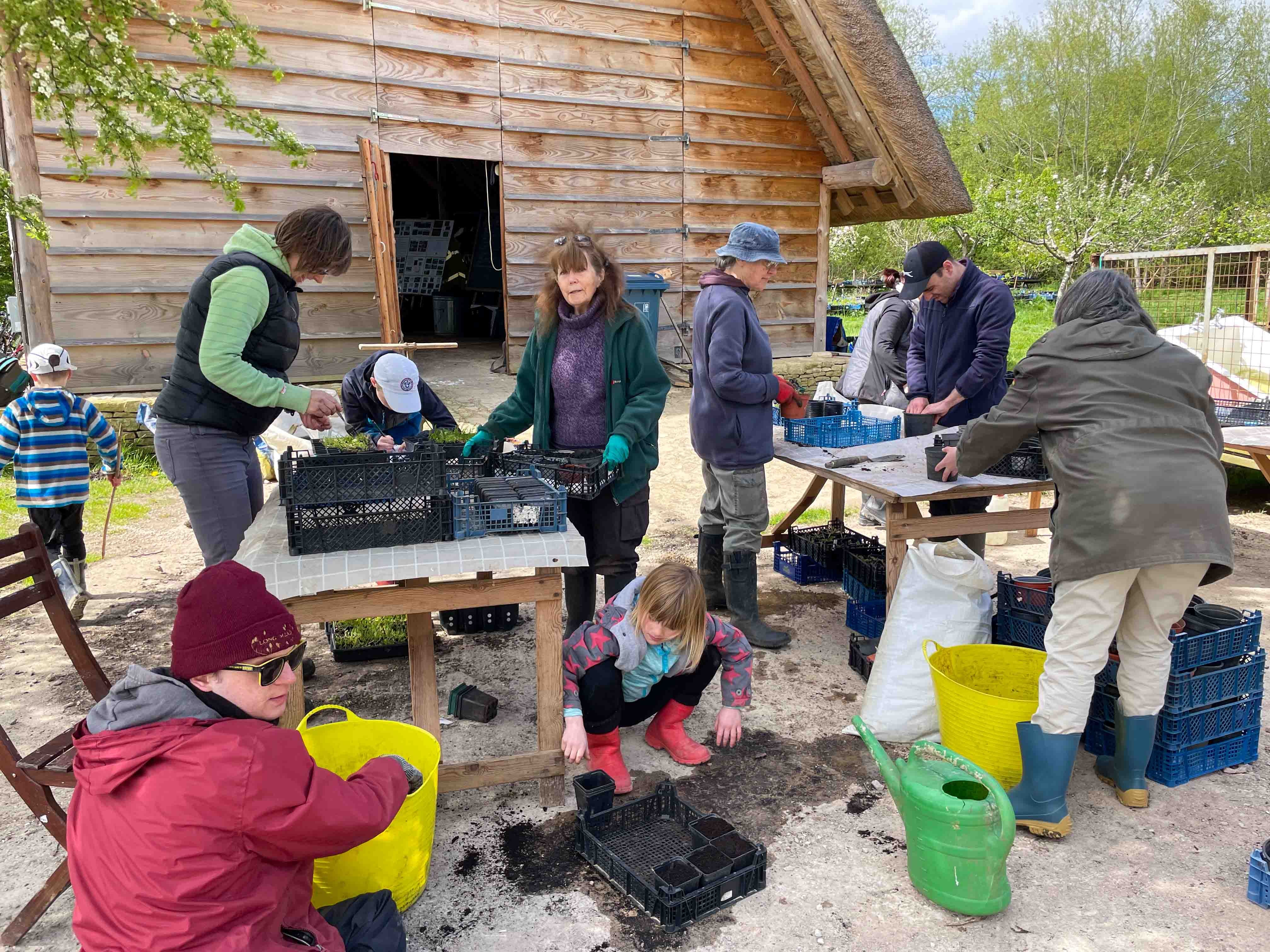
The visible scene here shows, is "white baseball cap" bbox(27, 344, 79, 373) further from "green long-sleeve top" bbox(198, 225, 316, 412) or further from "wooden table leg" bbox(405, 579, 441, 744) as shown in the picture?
"wooden table leg" bbox(405, 579, 441, 744)

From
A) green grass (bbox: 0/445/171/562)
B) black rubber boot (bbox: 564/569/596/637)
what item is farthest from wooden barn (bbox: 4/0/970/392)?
black rubber boot (bbox: 564/569/596/637)

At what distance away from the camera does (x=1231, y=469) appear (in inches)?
292

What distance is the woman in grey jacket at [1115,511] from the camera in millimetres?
2562

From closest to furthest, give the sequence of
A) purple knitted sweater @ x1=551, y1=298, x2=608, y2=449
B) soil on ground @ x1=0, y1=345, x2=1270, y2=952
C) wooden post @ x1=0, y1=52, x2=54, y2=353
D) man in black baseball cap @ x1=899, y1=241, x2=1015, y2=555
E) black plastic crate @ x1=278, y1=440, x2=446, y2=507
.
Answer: soil on ground @ x1=0, y1=345, x2=1270, y2=952 → black plastic crate @ x1=278, y1=440, x2=446, y2=507 → purple knitted sweater @ x1=551, y1=298, x2=608, y2=449 → man in black baseball cap @ x1=899, y1=241, x2=1015, y2=555 → wooden post @ x1=0, y1=52, x2=54, y2=353

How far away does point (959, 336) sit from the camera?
4.52 metres

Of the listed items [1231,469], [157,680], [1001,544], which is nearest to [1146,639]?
[157,680]

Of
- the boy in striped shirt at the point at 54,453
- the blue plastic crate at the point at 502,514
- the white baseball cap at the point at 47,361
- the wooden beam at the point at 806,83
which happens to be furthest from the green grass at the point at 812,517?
the wooden beam at the point at 806,83

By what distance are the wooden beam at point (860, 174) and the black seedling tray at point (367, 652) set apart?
24.9ft

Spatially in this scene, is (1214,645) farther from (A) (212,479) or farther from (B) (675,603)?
Answer: (A) (212,479)

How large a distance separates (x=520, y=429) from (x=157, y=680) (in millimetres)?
2170

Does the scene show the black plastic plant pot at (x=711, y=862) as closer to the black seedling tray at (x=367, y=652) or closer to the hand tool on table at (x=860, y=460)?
the hand tool on table at (x=860, y=460)

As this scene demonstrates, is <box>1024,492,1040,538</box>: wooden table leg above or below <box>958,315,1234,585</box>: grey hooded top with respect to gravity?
below

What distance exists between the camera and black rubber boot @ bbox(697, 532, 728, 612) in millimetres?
4449

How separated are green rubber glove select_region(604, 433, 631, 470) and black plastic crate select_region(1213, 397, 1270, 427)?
12.9ft
